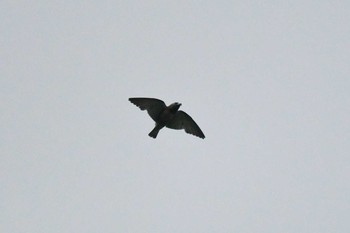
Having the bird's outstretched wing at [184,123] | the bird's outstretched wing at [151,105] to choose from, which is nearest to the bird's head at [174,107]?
the bird's outstretched wing at [151,105]

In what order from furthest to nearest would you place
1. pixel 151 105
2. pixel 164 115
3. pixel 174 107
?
pixel 164 115 < pixel 151 105 < pixel 174 107

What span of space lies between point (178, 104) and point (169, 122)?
43.5 inches

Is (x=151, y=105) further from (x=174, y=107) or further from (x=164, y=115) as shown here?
(x=174, y=107)

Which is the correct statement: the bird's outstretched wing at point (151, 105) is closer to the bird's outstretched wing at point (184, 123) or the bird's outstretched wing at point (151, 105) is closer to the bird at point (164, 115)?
the bird at point (164, 115)

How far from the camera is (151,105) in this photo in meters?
39.2

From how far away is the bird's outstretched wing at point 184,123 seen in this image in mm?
39656

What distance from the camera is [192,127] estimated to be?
3994 centimetres

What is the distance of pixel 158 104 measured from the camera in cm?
3922

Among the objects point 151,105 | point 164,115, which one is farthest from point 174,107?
point 151,105

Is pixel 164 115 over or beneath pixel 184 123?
beneath

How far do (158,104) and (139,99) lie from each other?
0.73 meters

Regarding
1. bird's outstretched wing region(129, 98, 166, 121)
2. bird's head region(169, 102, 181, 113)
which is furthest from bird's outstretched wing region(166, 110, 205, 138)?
bird's outstretched wing region(129, 98, 166, 121)

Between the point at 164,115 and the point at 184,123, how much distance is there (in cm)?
99

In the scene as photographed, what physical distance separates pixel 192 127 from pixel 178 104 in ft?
4.75
